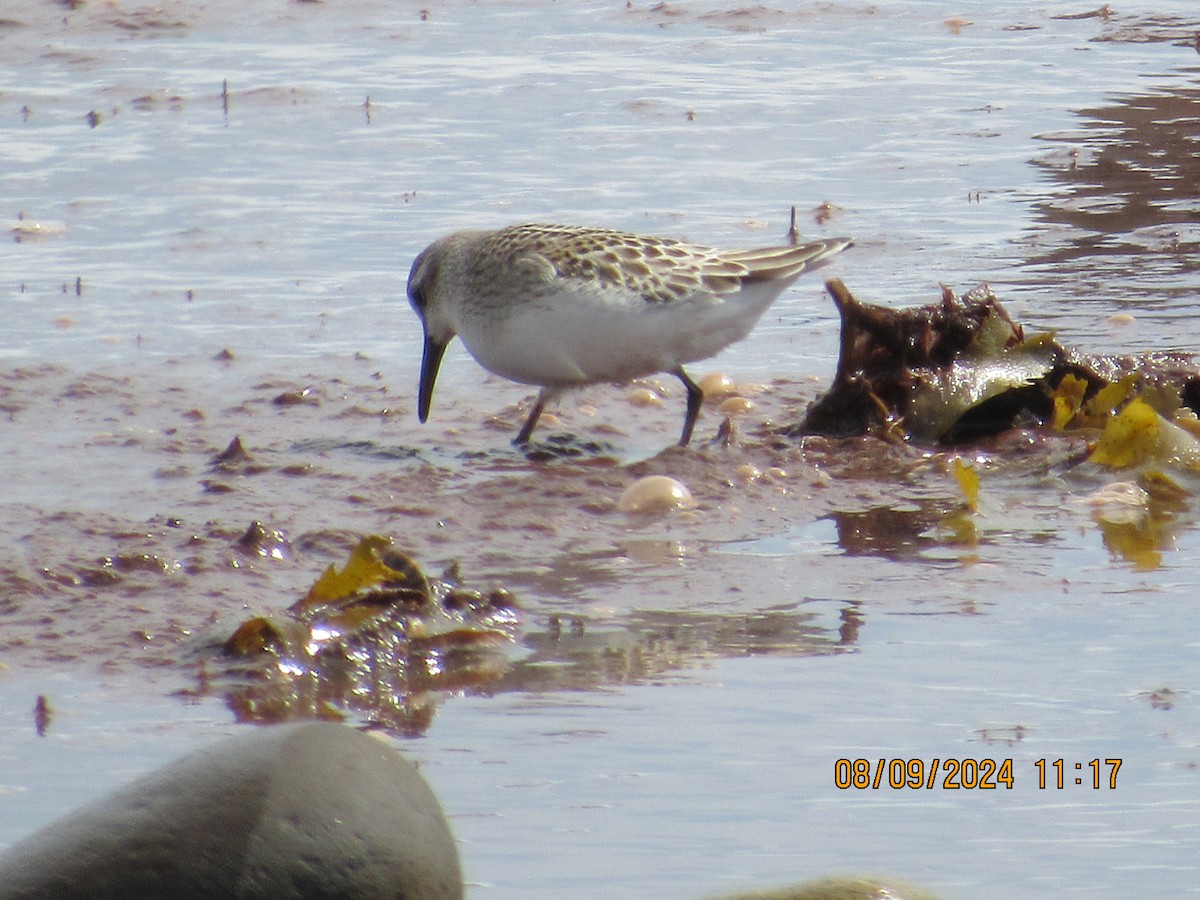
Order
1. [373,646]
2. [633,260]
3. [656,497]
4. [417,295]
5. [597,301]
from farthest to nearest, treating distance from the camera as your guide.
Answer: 1. [417,295]
2. [633,260]
3. [597,301]
4. [656,497]
5. [373,646]

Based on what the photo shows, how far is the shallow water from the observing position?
155 inches

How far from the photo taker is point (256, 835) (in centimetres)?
330

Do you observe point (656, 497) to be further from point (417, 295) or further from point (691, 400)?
point (417, 295)

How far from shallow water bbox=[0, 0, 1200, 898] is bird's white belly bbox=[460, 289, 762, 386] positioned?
293 millimetres

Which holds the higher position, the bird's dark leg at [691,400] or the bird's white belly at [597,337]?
the bird's white belly at [597,337]

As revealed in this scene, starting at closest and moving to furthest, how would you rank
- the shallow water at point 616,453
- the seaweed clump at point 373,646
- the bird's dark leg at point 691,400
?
the shallow water at point 616,453 → the seaweed clump at point 373,646 → the bird's dark leg at point 691,400

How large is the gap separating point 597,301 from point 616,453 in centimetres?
53

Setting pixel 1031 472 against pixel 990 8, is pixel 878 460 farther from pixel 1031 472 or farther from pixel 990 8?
pixel 990 8

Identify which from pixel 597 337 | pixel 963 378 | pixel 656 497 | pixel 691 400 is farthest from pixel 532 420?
pixel 963 378

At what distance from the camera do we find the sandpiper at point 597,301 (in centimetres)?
671

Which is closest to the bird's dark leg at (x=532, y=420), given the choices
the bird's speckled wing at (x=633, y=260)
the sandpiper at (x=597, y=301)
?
the sandpiper at (x=597, y=301)

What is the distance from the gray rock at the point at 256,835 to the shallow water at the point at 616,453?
25 cm

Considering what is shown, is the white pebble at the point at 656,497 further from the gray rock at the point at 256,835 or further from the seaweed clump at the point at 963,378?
the gray rock at the point at 256,835

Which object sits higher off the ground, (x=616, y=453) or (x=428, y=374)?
(x=428, y=374)
